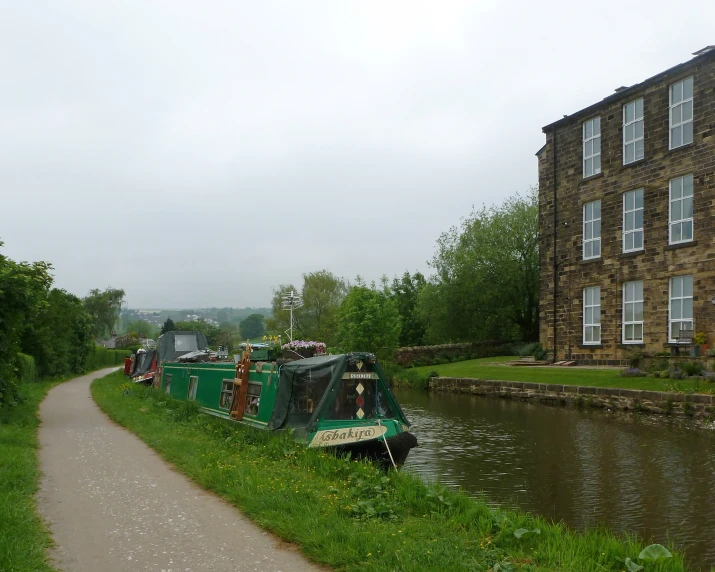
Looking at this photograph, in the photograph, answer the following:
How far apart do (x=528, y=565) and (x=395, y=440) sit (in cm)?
488

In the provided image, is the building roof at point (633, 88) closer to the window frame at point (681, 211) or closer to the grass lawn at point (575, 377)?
the window frame at point (681, 211)

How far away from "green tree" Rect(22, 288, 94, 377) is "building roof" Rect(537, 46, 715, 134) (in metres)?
19.7

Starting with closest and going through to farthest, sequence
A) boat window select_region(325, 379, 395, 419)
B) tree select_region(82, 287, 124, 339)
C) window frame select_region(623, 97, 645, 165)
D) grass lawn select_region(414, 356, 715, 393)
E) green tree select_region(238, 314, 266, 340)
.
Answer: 1. boat window select_region(325, 379, 395, 419)
2. grass lawn select_region(414, 356, 715, 393)
3. window frame select_region(623, 97, 645, 165)
4. tree select_region(82, 287, 124, 339)
5. green tree select_region(238, 314, 266, 340)

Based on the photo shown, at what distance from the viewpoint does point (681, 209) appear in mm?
21562

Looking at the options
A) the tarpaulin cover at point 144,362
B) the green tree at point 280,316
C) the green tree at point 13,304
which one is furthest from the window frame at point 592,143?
the green tree at point 280,316

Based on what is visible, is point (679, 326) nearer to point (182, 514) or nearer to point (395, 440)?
point (395, 440)

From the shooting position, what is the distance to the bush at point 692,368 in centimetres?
1794

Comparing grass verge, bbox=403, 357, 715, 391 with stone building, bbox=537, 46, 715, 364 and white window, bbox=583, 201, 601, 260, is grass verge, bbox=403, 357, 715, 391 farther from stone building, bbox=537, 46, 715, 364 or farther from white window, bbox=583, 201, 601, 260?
white window, bbox=583, 201, 601, 260

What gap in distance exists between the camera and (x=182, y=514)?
244 inches

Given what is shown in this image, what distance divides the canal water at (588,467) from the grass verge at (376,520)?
1391 mm

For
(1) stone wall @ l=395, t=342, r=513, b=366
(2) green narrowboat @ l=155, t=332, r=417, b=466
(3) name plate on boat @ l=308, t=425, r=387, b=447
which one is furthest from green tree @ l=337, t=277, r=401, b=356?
(3) name plate on boat @ l=308, t=425, r=387, b=447

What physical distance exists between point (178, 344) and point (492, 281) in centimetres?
1932

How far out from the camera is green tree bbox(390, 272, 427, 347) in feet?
165

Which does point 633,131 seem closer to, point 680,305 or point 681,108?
point 681,108
